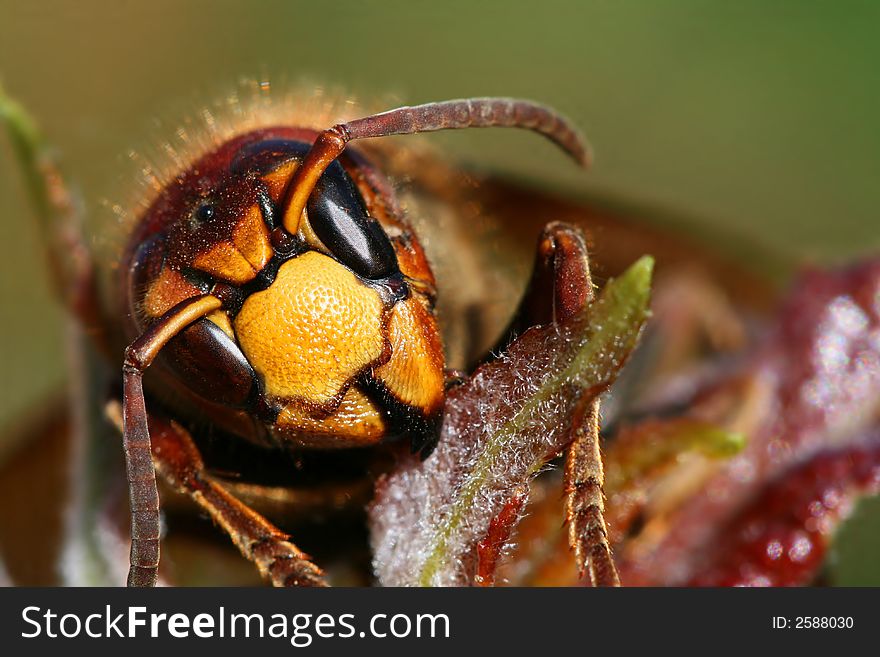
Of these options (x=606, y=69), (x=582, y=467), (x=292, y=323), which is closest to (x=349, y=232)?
(x=292, y=323)

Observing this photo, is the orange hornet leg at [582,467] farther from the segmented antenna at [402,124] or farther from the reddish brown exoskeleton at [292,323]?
the segmented antenna at [402,124]

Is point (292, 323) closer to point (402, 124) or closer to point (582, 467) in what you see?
point (402, 124)

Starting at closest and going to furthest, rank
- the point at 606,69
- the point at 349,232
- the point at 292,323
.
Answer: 1. the point at 292,323
2. the point at 349,232
3. the point at 606,69

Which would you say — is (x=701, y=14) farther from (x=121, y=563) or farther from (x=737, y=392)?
(x=121, y=563)

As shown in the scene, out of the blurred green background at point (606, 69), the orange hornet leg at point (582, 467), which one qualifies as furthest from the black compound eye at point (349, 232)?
the blurred green background at point (606, 69)

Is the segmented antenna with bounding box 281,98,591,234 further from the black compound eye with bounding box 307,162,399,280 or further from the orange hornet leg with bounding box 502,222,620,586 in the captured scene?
the orange hornet leg with bounding box 502,222,620,586

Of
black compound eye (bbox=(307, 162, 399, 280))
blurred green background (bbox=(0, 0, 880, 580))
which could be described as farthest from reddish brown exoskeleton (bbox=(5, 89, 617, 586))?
blurred green background (bbox=(0, 0, 880, 580))
